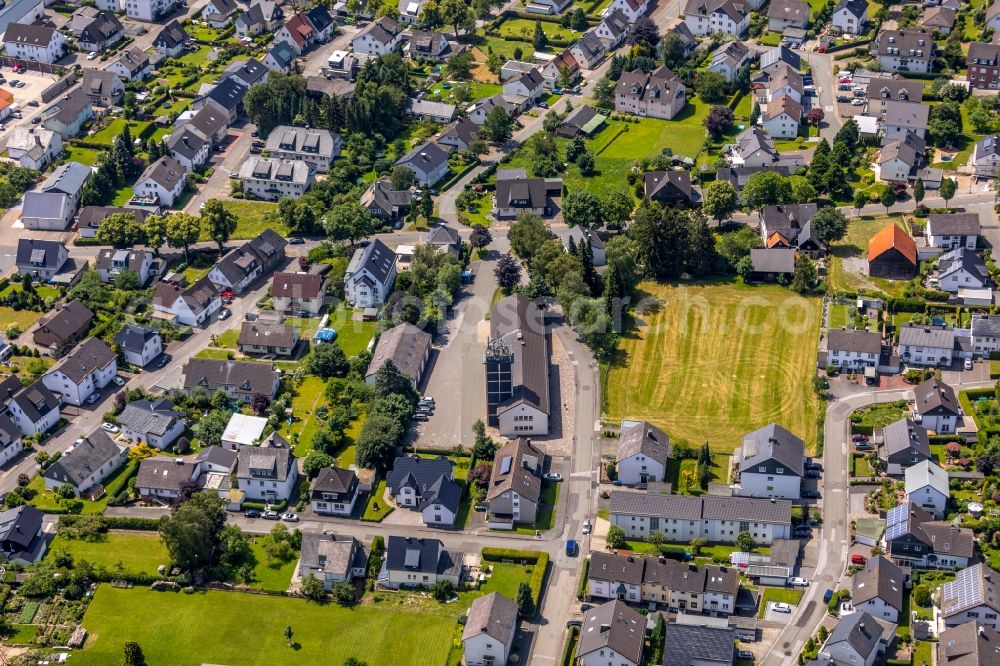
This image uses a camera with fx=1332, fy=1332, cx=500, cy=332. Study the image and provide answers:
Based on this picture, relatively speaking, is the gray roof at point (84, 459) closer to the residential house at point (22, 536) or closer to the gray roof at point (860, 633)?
the residential house at point (22, 536)

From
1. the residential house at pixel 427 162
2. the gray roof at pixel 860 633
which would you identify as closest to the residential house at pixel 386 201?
the residential house at pixel 427 162

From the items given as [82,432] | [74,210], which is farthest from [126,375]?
[74,210]

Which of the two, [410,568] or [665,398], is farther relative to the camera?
[665,398]

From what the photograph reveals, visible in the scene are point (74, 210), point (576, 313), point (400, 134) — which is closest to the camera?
point (576, 313)

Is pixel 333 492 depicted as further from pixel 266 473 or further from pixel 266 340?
pixel 266 340

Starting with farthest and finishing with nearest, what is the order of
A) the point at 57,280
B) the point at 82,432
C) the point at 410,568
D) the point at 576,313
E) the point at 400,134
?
the point at 400,134
the point at 57,280
the point at 576,313
the point at 82,432
the point at 410,568

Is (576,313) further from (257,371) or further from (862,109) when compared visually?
(862,109)
